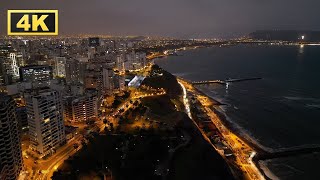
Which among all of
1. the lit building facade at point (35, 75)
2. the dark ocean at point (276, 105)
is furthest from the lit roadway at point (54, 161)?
the lit building facade at point (35, 75)

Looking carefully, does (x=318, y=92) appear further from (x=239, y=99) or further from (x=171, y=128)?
(x=171, y=128)

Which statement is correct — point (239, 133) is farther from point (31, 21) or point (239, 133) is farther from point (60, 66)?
point (60, 66)

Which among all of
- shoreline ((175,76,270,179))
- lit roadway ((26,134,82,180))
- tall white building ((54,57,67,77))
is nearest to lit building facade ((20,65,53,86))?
tall white building ((54,57,67,77))

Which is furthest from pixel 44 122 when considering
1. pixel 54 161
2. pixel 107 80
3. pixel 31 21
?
pixel 107 80

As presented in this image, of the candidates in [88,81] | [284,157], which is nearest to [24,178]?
[284,157]

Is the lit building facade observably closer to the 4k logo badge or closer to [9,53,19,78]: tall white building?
[9,53,19,78]: tall white building

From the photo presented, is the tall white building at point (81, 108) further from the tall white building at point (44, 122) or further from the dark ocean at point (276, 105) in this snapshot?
the dark ocean at point (276, 105)

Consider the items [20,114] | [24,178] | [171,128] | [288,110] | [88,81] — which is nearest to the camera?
[24,178]
